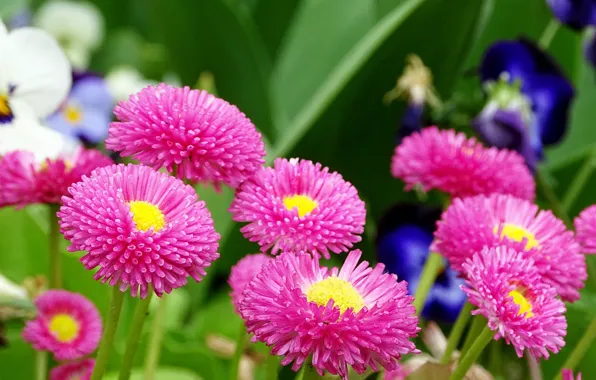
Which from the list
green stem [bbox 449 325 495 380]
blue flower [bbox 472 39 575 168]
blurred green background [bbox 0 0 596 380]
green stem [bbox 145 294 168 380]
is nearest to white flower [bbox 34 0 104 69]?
blurred green background [bbox 0 0 596 380]

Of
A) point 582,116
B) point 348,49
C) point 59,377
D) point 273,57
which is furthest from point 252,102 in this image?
point 59,377

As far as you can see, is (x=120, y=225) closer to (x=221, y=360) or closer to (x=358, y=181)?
(x=221, y=360)

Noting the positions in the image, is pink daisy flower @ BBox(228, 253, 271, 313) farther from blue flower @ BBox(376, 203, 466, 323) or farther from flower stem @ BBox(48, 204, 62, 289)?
blue flower @ BBox(376, 203, 466, 323)

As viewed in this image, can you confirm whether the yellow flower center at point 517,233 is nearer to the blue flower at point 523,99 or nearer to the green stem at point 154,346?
Result: the green stem at point 154,346

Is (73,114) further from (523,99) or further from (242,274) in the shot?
(242,274)

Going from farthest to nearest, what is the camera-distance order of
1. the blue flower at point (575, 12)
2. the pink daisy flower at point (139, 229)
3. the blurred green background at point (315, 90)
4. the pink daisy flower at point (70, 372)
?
the blue flower at point (575, 12), the blurred green background at point (315, 90), the pink daisy flower at point (70, 372), the pink daisy flower at point (139, 229)

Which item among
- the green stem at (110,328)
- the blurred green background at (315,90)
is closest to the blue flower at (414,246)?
the blurred green background at (315,90)

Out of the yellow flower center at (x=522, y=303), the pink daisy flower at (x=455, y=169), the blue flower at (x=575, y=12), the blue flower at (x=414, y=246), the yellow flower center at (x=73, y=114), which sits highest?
the yellow flower center at (x=73, y=114)
